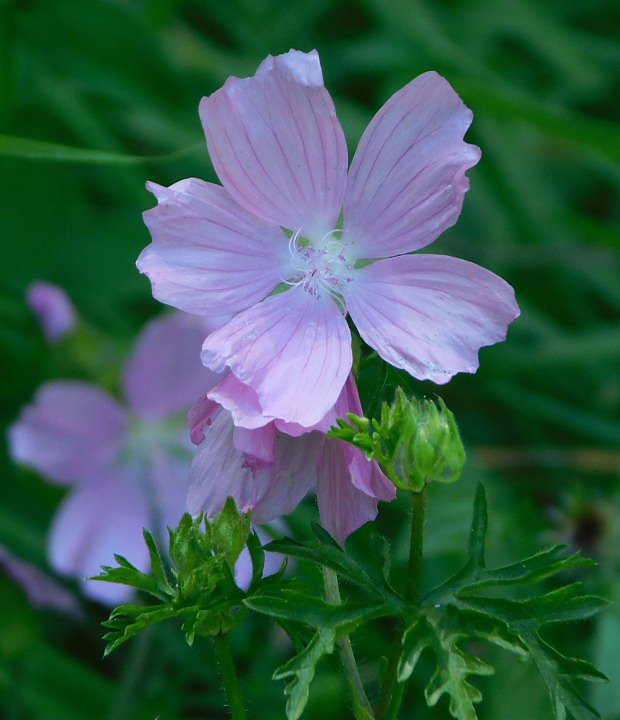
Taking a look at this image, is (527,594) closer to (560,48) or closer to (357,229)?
(357,229)

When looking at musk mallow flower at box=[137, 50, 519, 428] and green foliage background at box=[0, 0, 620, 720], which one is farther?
green foliage background at box=[0, 0, 620, 720]

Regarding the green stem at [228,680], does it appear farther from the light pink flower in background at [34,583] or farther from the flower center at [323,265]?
the light pink flower in background at [34,583]

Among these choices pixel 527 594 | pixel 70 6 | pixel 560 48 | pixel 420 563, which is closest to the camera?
pixel 420 563

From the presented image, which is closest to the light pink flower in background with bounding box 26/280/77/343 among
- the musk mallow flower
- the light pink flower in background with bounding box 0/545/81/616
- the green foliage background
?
the green foliage background

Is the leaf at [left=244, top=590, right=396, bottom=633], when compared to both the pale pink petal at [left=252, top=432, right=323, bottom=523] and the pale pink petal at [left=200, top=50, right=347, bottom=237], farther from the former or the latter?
the pale pink petal at [left=200, top=50, right=347, bottom=237]

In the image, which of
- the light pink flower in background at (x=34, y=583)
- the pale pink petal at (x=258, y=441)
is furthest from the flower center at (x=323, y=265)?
the light pink flower in background at (x=34, y=583)

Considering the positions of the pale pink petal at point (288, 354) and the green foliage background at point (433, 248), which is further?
the green foliage background at point (433, 248)

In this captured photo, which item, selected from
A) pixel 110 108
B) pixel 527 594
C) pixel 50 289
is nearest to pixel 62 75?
pixel 110 108
